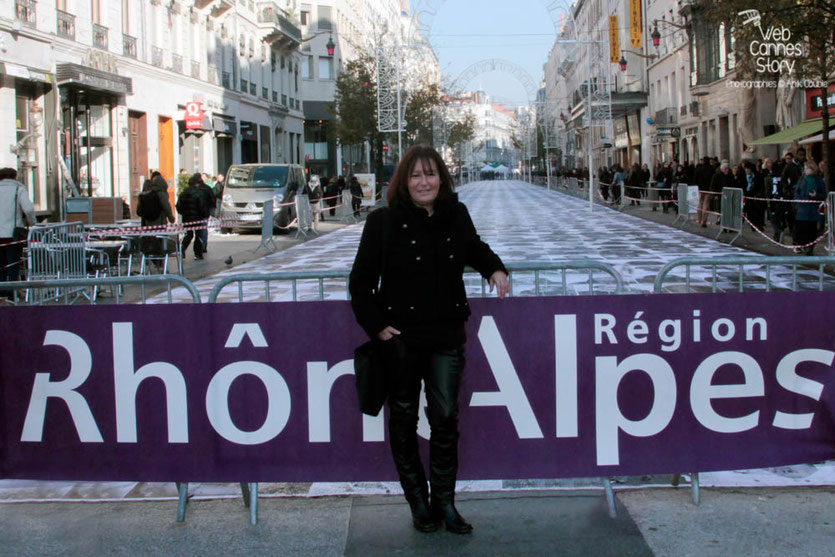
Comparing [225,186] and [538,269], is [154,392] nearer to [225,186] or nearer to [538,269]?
[538,269]

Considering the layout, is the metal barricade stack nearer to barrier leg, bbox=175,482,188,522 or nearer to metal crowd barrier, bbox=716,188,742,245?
barrier leg, bbox=175,482,188,522

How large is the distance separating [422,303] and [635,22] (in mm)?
57650

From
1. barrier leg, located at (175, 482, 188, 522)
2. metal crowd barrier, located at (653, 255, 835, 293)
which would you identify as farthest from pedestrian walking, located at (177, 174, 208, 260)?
metal crowd barrier, located at (653, 255, 835, 293)

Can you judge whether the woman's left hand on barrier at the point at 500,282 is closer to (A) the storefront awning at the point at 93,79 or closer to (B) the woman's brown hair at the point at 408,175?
(B) the woman's brown hair at the point at 408,175

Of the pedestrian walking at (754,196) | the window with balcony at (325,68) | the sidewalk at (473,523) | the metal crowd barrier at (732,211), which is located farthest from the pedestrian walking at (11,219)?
the window with balcony at (325,68)

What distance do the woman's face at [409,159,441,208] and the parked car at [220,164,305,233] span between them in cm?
2372

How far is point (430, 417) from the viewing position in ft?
15.2

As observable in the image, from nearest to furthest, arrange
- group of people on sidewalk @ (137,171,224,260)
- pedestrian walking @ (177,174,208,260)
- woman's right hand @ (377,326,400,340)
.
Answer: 1. woman's right hand @ (377,326,400,340)
2. group of people on sidewalk @ (137,171,224,260)
3. pedestrian walking @ (177,174,208,260)

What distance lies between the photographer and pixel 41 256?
42.5 ft

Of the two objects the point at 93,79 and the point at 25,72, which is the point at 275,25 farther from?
the point at 25,72

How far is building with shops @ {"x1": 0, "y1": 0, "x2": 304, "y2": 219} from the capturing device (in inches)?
933

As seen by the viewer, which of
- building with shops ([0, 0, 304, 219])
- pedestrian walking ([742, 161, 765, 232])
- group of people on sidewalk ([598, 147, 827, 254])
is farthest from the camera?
pedestrian walking ([742, 161, 765, 232])

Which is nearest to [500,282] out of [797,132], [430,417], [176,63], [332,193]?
[430,417]

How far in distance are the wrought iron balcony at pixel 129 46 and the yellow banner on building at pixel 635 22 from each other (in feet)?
114
